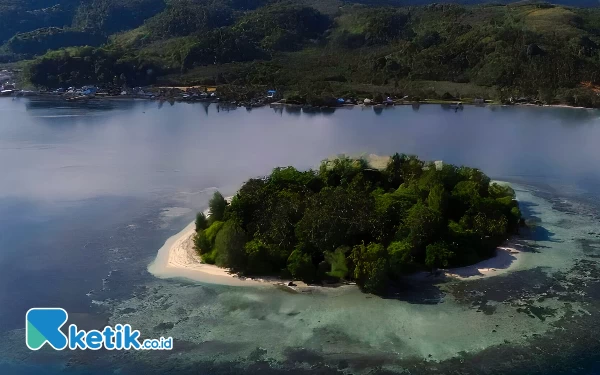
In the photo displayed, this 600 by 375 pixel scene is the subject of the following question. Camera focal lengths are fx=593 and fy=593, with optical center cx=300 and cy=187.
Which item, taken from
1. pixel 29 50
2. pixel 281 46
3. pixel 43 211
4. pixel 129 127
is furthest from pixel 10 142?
pixel 29 50

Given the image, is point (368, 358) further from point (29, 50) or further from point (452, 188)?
point (29, 50)

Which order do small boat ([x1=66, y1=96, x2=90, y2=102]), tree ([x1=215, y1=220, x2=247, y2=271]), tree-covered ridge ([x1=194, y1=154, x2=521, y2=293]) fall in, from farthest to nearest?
small boat ([x1=66, y1=96, x2=90, y2=102]) → tree ([x1=215, y1=220, x2=247, y2=271]) → tree-covered ridge ([x1=194, y1=154, x2=521, y2=293])

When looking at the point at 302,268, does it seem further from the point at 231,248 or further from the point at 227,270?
the point at 227,270

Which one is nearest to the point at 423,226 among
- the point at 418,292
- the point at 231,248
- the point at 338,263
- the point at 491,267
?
the point at 418,292

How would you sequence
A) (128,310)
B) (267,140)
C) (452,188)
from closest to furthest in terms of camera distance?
1. (128,310)
2. (452,188)
3. (267,140)

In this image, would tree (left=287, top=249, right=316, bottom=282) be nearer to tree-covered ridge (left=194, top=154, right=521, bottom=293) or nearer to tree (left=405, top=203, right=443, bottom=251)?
tree-covered ridge (left=194, top=154, right=521, bottom=293)

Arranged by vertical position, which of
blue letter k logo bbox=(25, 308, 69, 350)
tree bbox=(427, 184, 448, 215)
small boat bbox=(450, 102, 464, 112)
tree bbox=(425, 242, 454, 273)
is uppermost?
small boat bbox=(450, 102, 464, 112)

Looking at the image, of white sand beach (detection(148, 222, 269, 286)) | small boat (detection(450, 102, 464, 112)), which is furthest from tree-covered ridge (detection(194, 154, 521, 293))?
small boat (detection(450, 102, 464, 112))
